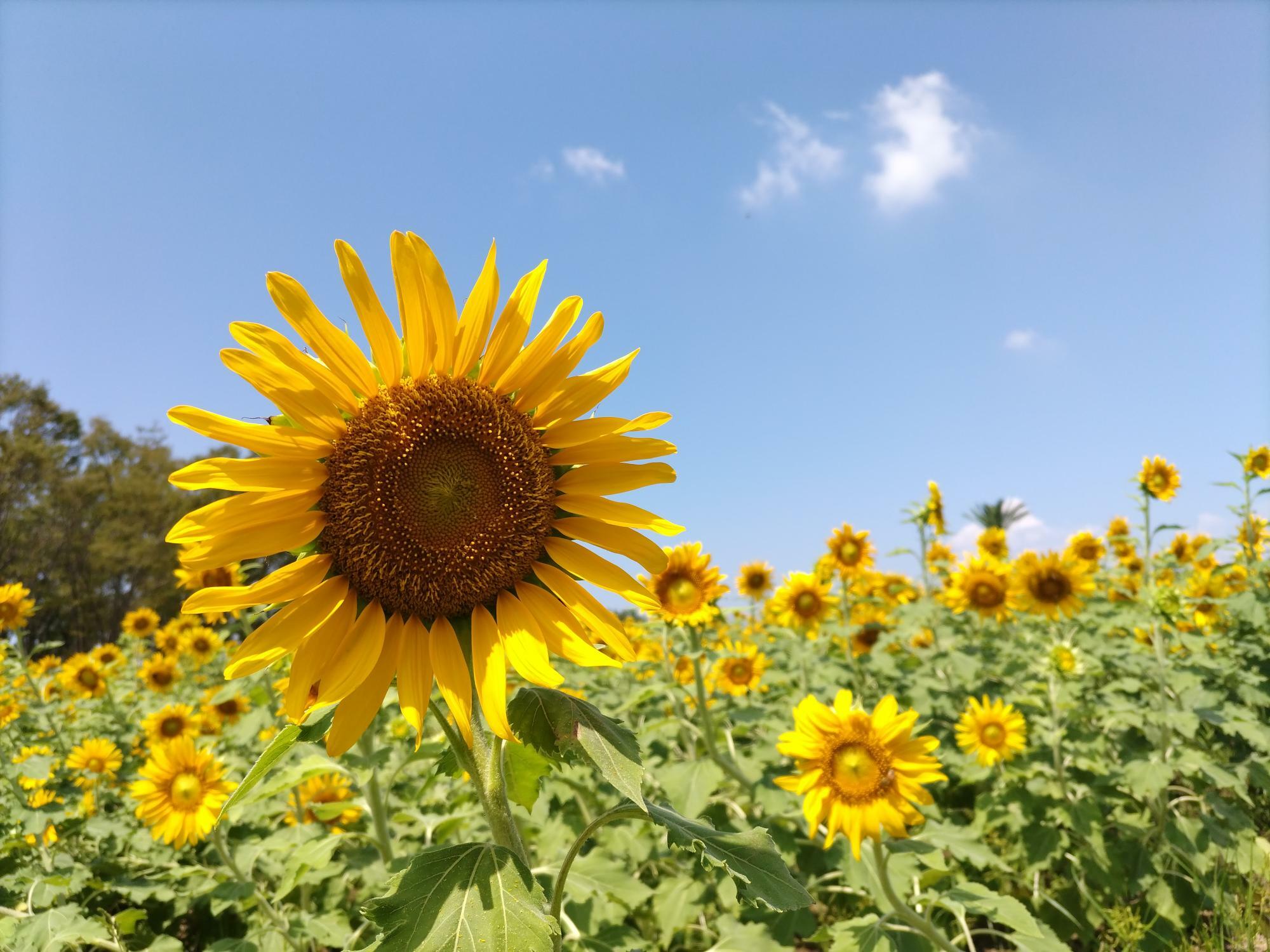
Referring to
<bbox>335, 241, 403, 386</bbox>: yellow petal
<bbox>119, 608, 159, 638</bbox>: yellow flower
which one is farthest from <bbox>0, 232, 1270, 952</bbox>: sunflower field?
<bbox>119, 608, 159, 638</bbox>: yellow flower

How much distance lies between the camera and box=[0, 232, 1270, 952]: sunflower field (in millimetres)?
1498

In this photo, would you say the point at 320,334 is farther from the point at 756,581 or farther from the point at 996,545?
the point at 996,545

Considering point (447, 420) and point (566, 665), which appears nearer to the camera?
point (447, 420)

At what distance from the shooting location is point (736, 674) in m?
4.93

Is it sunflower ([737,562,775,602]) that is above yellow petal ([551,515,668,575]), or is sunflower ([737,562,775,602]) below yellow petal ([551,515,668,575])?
above

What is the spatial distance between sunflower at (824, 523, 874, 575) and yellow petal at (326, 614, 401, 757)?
17.5 ft

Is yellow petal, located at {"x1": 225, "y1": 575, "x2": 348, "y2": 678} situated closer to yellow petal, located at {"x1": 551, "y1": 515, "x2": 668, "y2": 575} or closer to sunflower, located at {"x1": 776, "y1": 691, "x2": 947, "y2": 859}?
yellow petal, located at {"x1": 551, "y1": 515, "x2": 668, "y2": 575}

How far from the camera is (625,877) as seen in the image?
2605 millimetres

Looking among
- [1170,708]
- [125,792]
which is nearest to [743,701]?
[1170,708]

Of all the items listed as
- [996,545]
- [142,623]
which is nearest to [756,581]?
[996,545]

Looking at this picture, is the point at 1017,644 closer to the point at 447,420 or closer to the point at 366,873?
the point at 366,873

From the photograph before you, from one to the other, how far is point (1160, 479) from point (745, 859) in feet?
25.1

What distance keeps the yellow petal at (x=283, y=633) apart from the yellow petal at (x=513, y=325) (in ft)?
1.97

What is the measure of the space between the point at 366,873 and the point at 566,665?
3.00m
